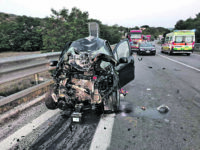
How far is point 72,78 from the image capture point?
2.94 meters

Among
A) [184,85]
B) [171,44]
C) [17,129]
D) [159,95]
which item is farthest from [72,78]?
[171,44]

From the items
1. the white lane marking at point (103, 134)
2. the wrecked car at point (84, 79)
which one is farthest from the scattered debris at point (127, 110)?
the wrecked car at point (84, 79)

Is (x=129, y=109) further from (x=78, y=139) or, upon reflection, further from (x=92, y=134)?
(x=78, y=139)

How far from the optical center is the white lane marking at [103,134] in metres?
2.39

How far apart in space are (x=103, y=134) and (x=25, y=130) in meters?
1.38

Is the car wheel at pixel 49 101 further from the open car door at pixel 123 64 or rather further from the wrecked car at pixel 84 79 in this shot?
the open car door at pixel 123 64

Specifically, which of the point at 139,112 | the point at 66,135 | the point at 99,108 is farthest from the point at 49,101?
the point at 139,112

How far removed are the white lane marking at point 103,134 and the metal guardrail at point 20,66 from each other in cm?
234

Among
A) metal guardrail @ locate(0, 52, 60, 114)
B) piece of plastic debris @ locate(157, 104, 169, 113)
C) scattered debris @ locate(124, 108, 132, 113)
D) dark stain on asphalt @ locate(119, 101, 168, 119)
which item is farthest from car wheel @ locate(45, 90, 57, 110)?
piece of plastic debris @ locate(157, 104, 169, 113)

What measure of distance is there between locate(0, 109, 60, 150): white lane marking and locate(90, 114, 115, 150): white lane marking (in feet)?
3.70

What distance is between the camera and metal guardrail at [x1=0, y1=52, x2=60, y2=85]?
3509mm

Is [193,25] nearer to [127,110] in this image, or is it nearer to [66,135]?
[127,110]

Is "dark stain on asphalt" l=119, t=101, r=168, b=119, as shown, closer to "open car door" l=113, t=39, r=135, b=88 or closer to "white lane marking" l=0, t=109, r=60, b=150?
"open car door" l=113, t=39, r=135, b=88

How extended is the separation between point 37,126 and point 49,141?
575mm
